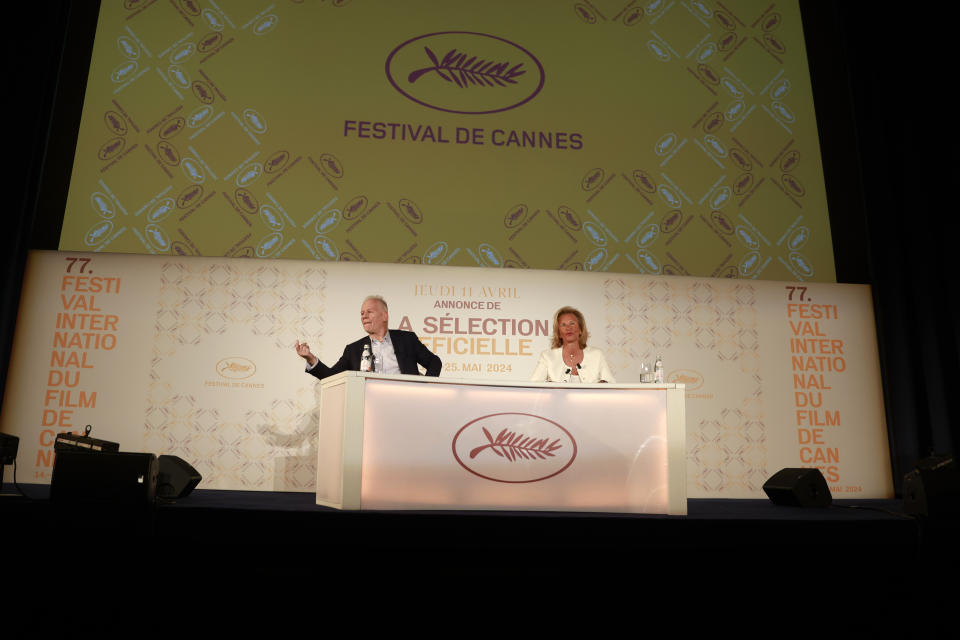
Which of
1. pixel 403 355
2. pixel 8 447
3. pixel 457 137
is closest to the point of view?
pixel 8 447

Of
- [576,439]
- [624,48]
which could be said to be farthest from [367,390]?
[624,48]

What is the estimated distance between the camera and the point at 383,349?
4.48m

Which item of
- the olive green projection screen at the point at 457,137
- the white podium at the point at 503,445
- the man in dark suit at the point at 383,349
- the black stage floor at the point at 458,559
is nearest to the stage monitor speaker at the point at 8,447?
the black stage floor at the point at 458,559

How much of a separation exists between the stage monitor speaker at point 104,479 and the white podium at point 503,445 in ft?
2.58

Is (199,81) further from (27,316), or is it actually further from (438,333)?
(438,333)

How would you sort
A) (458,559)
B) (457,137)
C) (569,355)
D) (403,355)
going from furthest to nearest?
(457,137)
(403,355)
(569,355)
(458,559)

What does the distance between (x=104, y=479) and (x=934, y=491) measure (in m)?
3.37

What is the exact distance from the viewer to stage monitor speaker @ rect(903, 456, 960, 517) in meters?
2.97

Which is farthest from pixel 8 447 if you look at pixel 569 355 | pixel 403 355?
pixel 569 355

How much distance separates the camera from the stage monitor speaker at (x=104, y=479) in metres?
2.68

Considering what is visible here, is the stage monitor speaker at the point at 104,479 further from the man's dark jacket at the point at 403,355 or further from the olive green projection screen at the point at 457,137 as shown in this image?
the olive green projection screen at the point at 457,137

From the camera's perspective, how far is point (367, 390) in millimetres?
3193

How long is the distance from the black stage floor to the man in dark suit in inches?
67.0

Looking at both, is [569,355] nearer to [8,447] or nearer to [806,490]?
Result: [806,490]
